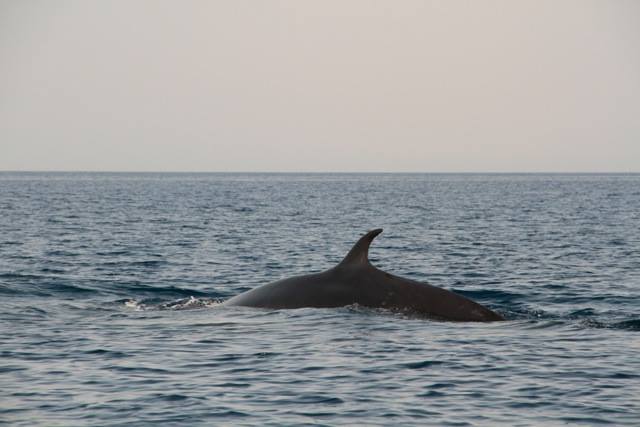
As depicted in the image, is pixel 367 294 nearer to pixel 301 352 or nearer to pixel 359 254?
pixel 359 254

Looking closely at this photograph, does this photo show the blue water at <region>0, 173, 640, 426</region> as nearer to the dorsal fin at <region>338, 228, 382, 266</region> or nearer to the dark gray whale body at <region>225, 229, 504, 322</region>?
the dark gray whale body at <region>225, 229, 504, 322</region>

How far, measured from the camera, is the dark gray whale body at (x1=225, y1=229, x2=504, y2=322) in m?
17.2

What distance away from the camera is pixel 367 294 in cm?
1739

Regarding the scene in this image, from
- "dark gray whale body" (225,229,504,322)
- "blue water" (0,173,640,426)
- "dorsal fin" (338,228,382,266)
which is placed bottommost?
"blue water" (0,173,640,426)

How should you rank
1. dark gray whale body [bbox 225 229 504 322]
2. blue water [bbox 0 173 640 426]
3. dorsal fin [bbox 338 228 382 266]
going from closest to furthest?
blue water [bbox 0 173 640 426] → dorsal fin [bbox 338 228 382 266] → dark gray whale body [bbox 225 229 504 322]

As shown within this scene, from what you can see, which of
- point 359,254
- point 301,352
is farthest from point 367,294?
point 301,352

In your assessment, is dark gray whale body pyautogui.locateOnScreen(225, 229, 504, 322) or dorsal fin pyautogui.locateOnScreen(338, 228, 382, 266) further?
dark gray whale body pyautogui.locateOnScreen(225, 229, 504, 322)

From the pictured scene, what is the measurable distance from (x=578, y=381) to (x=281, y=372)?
3.56 m

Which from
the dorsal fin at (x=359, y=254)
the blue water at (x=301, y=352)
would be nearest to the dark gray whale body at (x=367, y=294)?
the dorsal fin at (x=359, y=254)

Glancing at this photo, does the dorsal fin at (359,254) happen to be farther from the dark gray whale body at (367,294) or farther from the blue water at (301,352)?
the blue water at (301,352)

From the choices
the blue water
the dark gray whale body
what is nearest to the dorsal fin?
the dark gray whale body

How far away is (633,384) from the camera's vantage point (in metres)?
12.7

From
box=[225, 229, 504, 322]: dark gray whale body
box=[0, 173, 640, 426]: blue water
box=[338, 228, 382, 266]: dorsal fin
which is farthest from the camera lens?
box=[225, 229, 504, 322]: dark gray whale body

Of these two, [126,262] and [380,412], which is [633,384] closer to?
[380,412]
